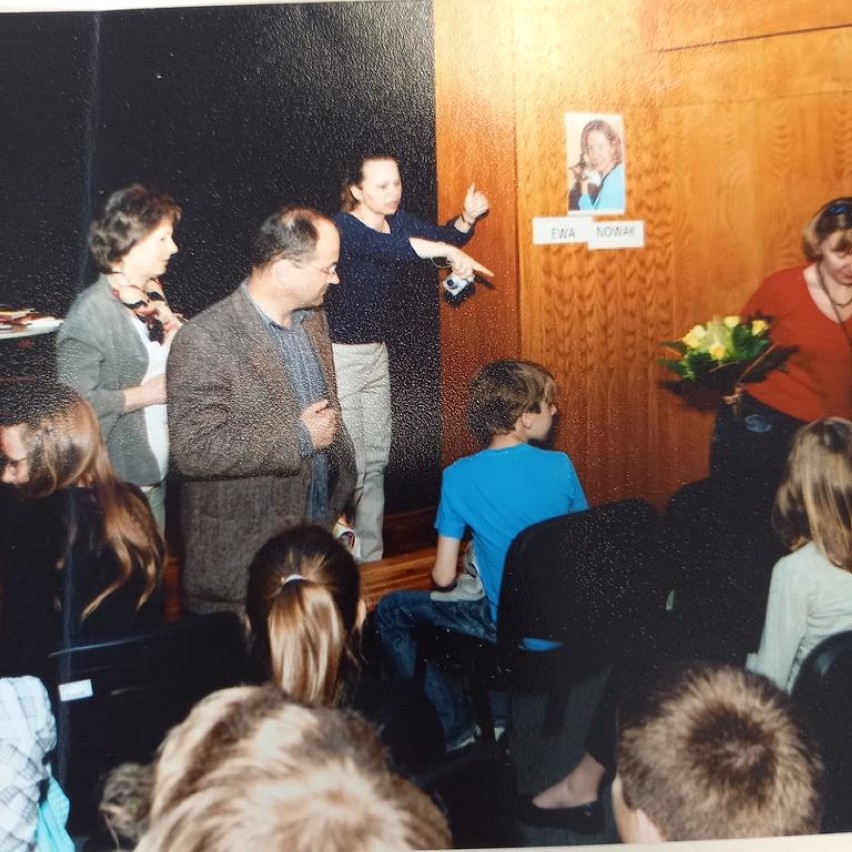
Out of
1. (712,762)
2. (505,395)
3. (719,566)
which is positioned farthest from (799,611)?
(505,395)

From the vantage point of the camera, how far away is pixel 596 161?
85.6 inches

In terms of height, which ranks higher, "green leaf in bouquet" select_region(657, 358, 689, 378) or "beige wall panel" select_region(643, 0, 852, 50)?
"beige wall panel" select_region(643, 0, 852, 50)

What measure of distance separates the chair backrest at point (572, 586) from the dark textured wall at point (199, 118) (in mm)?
777

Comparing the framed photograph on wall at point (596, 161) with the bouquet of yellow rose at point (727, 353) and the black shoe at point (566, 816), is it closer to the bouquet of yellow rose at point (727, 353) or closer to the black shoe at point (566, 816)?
the bouquet of yellow rose at point (727, 353)

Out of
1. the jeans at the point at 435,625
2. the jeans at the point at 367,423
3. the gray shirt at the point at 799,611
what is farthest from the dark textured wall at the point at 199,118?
the gray shirt at the point at 799,611

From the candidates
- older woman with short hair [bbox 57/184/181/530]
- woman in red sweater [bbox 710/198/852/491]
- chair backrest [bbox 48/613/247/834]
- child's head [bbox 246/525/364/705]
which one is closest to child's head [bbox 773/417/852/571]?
woman in red sweater [bbox 710/198/852/491]

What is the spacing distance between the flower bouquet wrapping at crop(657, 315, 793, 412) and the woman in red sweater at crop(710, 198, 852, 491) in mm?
19

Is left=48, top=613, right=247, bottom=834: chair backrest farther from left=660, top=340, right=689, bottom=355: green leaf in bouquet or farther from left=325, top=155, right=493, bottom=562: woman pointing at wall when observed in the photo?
left=660, top=340, right=689, bottom=355: green leaf in bouquet

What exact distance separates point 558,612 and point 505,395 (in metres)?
0.47

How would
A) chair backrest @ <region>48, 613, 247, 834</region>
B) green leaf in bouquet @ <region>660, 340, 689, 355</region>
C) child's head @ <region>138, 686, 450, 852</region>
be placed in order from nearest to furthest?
child's head @ <region>138, 686, 450, 852</region>, chair backrest @ <region>48, 613, 247, 834</region>, green leaf in bouquet @ <region>660, 340, 689, 355</region>

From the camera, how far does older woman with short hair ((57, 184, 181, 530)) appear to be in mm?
2131

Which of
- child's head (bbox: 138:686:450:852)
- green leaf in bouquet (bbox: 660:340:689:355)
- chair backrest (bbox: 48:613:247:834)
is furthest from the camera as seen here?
green leaf in bouquet (bbox: 660:340:689:355)

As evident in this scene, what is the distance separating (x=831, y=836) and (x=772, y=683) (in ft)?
1.11

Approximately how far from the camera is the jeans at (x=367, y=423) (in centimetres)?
218
